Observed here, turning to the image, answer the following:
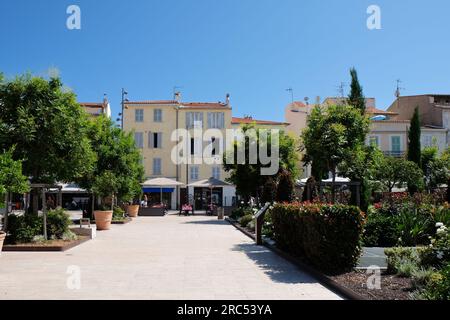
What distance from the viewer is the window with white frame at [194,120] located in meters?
54.0

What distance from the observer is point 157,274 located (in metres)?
9.49

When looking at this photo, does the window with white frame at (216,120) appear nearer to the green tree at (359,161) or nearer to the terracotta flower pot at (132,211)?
the terracotta flower pot at (132,211)

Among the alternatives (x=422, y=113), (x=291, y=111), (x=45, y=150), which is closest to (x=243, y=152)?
(x=45, y=150)

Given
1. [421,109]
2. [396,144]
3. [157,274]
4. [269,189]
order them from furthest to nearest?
[421,109], [396,144], [269,189], [157,274]

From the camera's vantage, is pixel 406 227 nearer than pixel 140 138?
Yes

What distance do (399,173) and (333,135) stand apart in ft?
65.1

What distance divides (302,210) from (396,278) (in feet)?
8.60

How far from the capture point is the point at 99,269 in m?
10.1

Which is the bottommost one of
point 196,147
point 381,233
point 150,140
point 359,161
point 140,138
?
point 381,233

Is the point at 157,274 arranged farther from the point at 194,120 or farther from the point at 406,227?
the point at 194,120

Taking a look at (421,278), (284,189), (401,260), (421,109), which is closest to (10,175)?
(401,260)

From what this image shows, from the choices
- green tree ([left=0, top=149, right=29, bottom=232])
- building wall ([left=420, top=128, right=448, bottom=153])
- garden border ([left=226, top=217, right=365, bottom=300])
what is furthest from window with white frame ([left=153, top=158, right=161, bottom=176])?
green tree ([left=0, top=149, right=29, bottom=232])

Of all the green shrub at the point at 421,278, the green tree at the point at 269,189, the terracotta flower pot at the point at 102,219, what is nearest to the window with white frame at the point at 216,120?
the green tree at the point at 269,189
